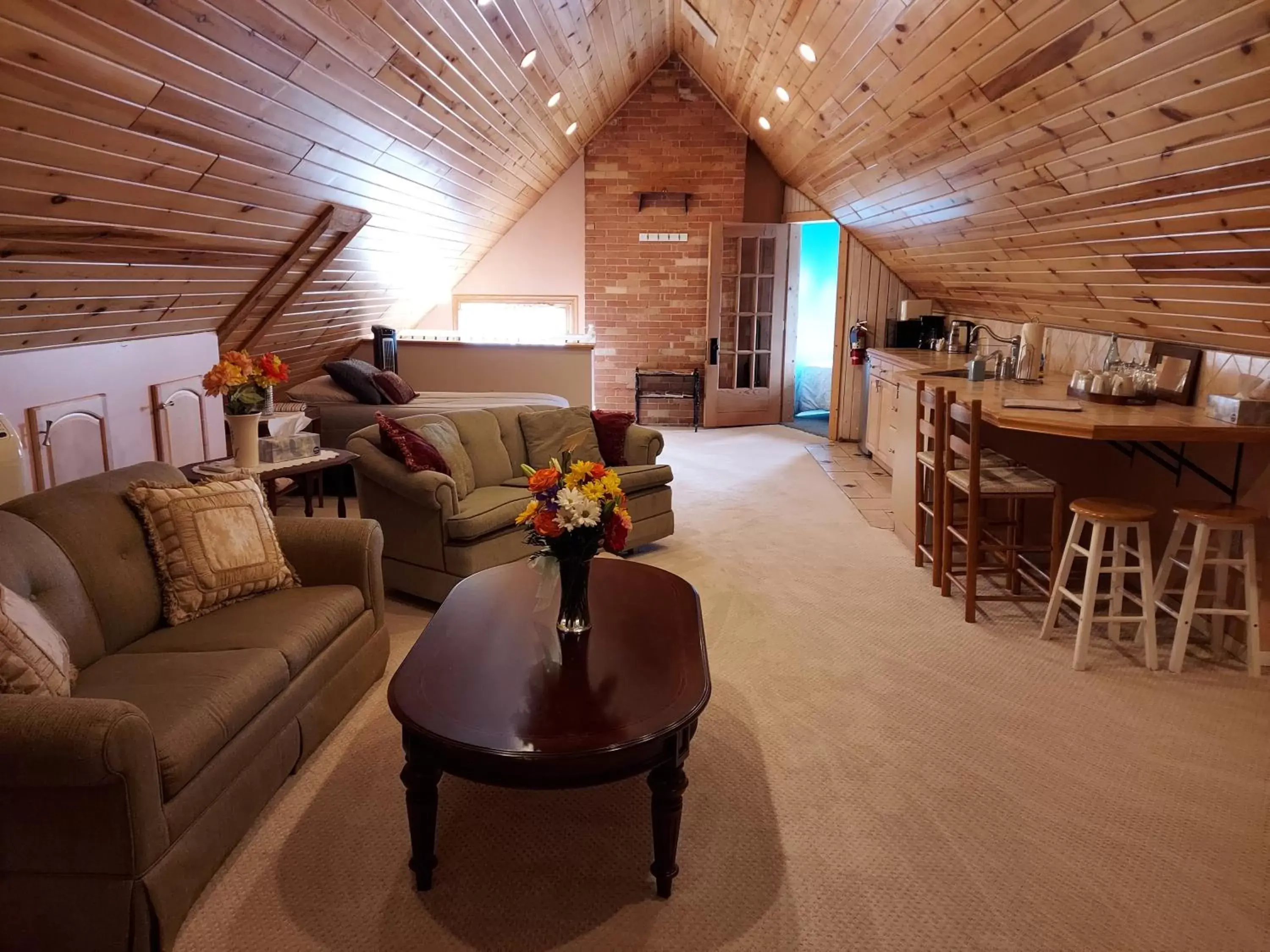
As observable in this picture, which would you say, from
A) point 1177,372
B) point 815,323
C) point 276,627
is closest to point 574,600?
point 276,627

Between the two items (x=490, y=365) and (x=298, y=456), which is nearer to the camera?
(x=298, y=456)

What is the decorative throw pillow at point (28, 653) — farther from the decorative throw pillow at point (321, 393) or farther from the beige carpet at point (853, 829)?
the decorative throw pillow at point (321, 393)

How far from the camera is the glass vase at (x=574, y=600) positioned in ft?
7.73

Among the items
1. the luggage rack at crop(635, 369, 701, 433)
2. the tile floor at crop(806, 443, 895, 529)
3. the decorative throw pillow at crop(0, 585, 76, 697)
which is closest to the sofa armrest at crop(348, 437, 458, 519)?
the decorative throw pillow at crop(0, 585, 76, 697)

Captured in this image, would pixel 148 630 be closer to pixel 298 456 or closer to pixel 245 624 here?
pixel 245 624

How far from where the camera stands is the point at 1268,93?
203 centimetres

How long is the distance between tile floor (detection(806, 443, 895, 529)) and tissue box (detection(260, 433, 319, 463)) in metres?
3.16

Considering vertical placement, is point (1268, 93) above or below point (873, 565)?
above

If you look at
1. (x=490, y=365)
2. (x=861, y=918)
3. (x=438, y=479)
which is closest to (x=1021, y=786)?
(x=861, y=918)

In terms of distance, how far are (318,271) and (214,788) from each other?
12.3ft

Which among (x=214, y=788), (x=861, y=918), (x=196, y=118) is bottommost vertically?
(x=861, y=918)

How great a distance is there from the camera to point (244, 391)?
3.44 m

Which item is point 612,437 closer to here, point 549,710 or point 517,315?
point 549,710

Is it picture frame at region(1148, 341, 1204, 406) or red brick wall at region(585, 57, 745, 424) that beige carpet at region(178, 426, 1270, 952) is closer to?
picture frame at region(1148, 341, 1204, 406)
